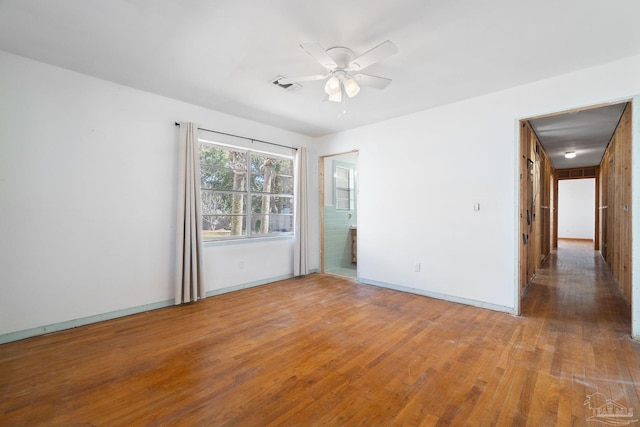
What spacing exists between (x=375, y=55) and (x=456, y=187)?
88.1 inches

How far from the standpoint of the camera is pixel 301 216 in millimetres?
5055

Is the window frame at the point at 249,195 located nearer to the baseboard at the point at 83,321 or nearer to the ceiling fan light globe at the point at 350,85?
the baseboard at the point at 83,321

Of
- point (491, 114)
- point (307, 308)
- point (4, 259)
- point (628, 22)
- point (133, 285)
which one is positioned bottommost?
point (307, 308)

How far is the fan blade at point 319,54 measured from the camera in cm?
203

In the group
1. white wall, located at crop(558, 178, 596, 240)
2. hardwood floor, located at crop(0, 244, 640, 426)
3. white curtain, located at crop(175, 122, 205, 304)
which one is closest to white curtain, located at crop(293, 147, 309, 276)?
hardwood floor, located at crop(0, 244, 640, 426)

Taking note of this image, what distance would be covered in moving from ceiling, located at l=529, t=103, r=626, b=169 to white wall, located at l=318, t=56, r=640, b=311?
456 mm

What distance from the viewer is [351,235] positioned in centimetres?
639

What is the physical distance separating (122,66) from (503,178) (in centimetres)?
429

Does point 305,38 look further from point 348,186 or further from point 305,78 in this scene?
point 348,186

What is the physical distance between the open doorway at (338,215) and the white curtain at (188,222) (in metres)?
2.44

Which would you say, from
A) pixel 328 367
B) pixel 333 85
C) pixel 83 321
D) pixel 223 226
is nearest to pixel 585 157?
pixel 333 85

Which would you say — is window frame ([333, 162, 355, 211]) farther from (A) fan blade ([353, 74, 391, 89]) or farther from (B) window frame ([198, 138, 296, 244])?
(A) fan blade ([353, 74, 391, 89])

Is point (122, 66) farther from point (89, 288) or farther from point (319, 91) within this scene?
point (89, 288)

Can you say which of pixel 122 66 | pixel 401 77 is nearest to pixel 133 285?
pixel 122 66
